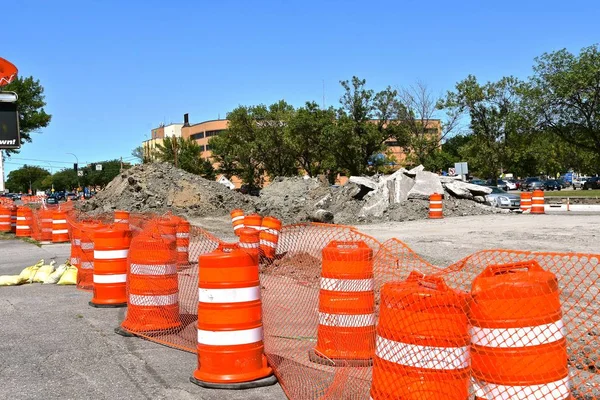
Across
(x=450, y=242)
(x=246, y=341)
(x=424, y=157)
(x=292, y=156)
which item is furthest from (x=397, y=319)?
(x=292, y=156)

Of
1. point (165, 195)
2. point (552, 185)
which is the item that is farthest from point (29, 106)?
point (552, 185)

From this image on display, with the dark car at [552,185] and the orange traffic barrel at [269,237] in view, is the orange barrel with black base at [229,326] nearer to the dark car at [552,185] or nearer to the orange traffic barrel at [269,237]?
the orange traffic barrel at [269,237]

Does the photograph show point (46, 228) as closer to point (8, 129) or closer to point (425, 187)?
point (8, 129)

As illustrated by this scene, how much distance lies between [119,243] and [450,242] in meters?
10.5

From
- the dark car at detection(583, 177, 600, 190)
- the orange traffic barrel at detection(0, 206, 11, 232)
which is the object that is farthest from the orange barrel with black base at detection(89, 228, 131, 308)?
the dark car at detection(583, 177, 600, 190)

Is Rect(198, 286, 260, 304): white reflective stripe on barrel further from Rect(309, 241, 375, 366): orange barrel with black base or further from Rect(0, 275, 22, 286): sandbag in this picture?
Rect(0, 275, 22, 286): sandbag

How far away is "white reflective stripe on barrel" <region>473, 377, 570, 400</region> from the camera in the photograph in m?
3.80

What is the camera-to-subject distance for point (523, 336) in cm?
385

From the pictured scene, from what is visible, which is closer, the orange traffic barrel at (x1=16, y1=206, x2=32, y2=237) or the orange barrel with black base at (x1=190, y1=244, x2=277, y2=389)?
the orange barrel with black base at (x1=190, y1=244, x2=277, y2=389)

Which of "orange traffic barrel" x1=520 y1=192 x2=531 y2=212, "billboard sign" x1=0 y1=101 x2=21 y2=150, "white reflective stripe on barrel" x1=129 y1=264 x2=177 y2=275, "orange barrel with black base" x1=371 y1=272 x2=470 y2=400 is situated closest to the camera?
"orange barrel with black base" x1=371 y1=272 x2=470 y2=400

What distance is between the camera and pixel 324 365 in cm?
621

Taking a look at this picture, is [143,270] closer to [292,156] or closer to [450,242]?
[450,242]

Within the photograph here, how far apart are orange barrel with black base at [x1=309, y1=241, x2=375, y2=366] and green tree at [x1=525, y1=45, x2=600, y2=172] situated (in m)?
36.6

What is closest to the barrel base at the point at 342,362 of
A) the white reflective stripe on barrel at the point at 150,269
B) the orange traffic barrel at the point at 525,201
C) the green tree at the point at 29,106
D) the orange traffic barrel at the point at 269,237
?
the white reflective stripe on barrel at the point at 150,269
